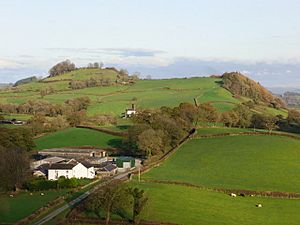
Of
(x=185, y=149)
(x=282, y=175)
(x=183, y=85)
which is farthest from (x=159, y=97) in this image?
(x=282, y=175)

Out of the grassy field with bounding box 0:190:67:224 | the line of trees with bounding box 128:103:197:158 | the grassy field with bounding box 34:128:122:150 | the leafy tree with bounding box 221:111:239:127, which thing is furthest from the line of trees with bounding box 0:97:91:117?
the grassy field with bounding box 0:190:67:224

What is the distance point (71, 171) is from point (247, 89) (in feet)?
370

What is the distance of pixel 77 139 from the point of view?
355ft

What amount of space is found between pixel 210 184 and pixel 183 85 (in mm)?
128541

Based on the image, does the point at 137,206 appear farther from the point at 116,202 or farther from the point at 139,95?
the point at 139,95

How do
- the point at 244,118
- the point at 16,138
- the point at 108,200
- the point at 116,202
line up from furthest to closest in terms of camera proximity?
the point at 244,118 < the point at 16,138 < the point at 116,202 < the point at 108,200

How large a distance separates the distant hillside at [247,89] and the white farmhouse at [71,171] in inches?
4032

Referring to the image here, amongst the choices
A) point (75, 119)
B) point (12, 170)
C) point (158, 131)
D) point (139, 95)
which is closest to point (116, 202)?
point (12, 170)

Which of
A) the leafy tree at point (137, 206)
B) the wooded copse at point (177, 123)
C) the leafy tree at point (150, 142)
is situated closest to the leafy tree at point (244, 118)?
the wooded copse at point (177, 123)

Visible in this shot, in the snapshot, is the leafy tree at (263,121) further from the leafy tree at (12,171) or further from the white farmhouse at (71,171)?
the leafy tree at (12,171)

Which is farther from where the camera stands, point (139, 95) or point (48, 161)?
point (139, 95)

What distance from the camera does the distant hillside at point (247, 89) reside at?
572ft

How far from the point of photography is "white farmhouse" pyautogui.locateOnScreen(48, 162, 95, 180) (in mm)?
76250

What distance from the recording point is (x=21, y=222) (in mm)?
49188
